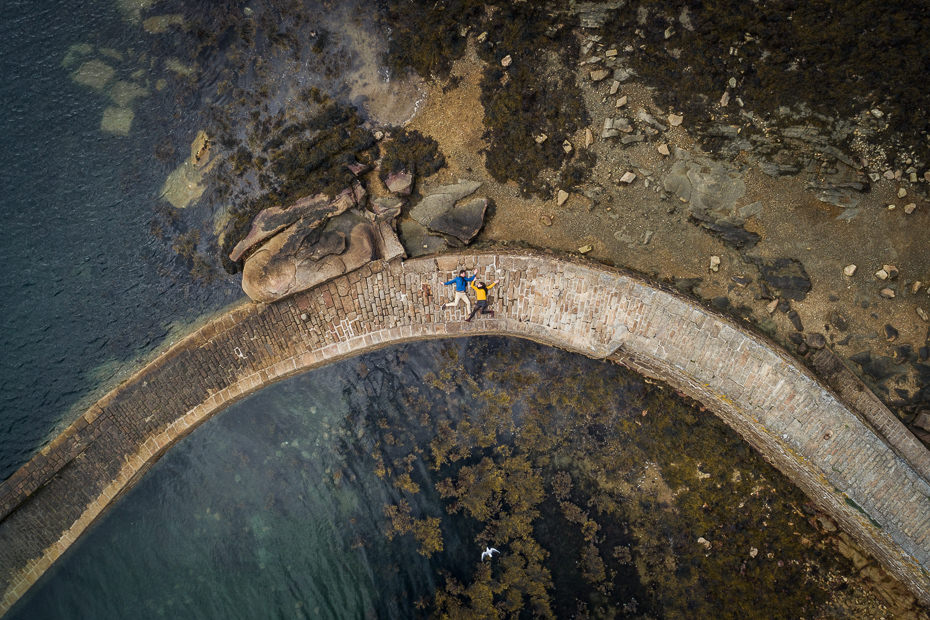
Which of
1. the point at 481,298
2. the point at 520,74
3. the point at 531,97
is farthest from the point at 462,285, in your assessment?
the point at 520,74

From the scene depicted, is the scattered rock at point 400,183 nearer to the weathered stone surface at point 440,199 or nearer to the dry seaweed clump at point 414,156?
the dry seaweed clump at point 414,156

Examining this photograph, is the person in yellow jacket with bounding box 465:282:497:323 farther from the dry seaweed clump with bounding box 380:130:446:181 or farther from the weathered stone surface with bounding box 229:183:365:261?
the weathered stone surface with bounding box 229:183:365:261

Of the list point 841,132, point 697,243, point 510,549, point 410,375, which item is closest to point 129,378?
point 410,375

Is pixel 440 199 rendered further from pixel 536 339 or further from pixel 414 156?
pixel 536 339

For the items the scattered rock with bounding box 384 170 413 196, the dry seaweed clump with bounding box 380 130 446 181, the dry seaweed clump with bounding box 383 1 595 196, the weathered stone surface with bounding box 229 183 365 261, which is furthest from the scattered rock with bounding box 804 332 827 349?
the weathered stone surface with bounding box 229 183 365 261

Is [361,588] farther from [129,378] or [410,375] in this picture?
[129,378]

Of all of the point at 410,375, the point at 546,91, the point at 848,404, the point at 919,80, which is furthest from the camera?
the point at 410,375

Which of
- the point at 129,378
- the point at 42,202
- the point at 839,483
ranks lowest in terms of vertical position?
the point at 839,483
